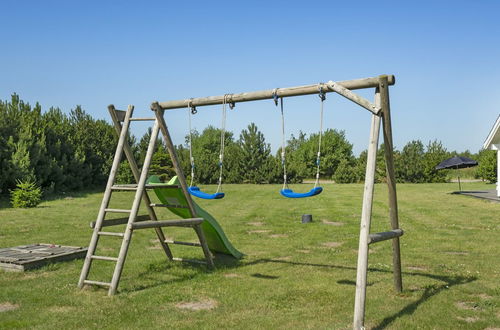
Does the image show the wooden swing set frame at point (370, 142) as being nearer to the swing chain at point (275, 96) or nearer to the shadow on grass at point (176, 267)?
the swing chain at point (275, 96)

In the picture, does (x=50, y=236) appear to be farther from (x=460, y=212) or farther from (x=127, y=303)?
(x=460, y=212)

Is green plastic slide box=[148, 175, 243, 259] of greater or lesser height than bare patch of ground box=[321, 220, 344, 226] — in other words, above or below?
above

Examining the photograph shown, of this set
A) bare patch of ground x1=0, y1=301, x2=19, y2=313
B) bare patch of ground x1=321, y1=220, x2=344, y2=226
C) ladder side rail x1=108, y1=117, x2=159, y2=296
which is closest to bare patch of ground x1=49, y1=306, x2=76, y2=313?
bare patch of ground x1=0, y1=301, x2=19, y2=313

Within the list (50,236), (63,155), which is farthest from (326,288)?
(63,155)

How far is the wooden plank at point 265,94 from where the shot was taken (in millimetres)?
5820

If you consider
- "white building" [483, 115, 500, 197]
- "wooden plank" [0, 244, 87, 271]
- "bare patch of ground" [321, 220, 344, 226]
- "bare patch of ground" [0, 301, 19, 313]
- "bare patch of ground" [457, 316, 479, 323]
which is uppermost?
"white building" [483, 115, 500, 197]

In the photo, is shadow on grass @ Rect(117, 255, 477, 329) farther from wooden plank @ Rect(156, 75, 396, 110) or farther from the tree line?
the tree line

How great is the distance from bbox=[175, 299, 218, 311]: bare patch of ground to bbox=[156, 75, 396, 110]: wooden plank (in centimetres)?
293

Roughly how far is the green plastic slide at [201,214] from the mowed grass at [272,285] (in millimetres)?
494

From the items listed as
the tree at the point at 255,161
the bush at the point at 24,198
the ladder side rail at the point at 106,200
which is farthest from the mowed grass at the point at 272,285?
the tree at the point at 255,161

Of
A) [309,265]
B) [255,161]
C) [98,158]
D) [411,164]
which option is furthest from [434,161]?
[309,265]

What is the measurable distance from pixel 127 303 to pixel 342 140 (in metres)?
64.9

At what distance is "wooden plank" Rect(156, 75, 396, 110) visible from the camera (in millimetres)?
5820

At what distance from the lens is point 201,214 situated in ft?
26.5
